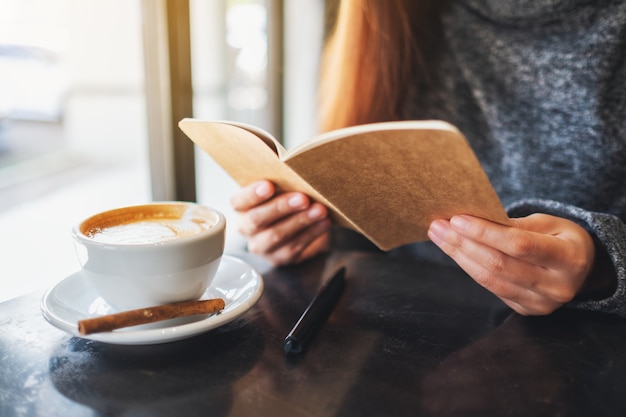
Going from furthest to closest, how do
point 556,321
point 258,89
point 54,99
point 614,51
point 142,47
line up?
point 258,89 < point 54,99 < point 142,47 < point 614,51 < point 556,321

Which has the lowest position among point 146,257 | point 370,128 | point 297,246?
point 297,246

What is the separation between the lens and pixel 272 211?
0.76 m

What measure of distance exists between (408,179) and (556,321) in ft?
0.88

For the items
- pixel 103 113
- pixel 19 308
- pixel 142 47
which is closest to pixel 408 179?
pixel 19 308

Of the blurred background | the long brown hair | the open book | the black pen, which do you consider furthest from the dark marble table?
the long brown hair

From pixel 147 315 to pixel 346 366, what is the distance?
0.20 m

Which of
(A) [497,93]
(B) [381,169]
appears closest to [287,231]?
A: (B) [381,169]

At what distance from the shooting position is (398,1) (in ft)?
3.53

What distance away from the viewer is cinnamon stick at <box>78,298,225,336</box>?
491mm

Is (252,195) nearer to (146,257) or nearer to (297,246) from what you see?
(297,246)

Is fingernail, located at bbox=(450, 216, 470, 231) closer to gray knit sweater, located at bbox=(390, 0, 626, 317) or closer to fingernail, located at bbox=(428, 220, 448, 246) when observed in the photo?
fingernail, located at bbox=(428, 220, 448, 246)

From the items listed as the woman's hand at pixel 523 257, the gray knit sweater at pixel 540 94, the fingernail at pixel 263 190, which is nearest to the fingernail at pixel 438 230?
the woman's hand at pixel 523 257

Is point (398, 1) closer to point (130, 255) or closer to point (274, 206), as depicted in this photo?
point (274, 206)

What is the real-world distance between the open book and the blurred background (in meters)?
0.45
